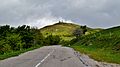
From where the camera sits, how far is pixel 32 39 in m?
131

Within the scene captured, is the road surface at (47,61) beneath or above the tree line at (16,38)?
beneath

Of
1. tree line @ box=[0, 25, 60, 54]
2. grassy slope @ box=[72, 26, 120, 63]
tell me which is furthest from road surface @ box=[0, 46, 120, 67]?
tree line @ box=[0, 25, 60, 54]

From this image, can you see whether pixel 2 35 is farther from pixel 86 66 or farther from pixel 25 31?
pixel 86 66

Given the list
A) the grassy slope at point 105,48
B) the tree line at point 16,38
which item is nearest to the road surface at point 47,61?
the grassy slope at point 105,48

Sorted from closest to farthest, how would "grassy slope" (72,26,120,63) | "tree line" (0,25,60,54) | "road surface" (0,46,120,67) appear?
1. "road surface" (0,46,120,67)
2. "grassy slope" (72,26,120,63)
3. "tree line" (0,25,60,54)

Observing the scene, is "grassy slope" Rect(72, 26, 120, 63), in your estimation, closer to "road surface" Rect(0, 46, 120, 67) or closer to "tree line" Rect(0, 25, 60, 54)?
"road surface" Rect(0, 46, 120, 67)

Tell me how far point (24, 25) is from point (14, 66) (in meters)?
123

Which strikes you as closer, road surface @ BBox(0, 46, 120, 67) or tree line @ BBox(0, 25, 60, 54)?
road surface @ BBox(0, 46, 120, 67)

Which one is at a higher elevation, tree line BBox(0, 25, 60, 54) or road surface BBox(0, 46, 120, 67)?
tree line BBox(0, 25, 60, 54)

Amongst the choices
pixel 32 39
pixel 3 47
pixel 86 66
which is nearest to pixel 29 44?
pixel 32 39

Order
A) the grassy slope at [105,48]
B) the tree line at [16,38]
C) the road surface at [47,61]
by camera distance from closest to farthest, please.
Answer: the road surface at [47,61] < the grassy slope at [105,48] < the tree line at [16,38]

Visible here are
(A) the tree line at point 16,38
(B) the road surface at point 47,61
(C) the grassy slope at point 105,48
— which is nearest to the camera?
(B) the road surface at point 47,61

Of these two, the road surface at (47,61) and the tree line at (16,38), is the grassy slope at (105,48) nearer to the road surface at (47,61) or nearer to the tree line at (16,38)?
the road surface at (47,61)

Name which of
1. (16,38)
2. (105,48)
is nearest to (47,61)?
(105,48)
